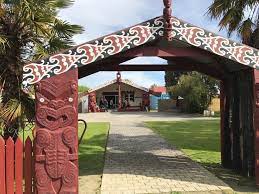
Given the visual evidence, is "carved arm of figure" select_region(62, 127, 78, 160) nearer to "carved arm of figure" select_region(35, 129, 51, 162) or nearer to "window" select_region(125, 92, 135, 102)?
"carved arm of figure" select_region(35, 129, 51, 162)

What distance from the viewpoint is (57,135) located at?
25.0 feet

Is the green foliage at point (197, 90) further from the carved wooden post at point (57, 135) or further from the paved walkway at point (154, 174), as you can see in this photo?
the carved wooden post at point (57, 135)

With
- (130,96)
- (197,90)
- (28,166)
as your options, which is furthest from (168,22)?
(130,96)

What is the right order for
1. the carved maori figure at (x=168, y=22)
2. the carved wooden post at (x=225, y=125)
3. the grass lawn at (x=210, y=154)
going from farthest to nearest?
1. the carved wooden post at (x=225, y=125)
2. the grass lawn at (x=210, y=154)
3. the carved maori figure at (x=168, y=22)

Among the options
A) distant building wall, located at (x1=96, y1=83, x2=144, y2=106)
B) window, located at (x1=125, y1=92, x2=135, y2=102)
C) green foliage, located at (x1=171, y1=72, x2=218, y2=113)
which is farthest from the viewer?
window, located at (x1=125, y1=92, x2=135, y2=102)

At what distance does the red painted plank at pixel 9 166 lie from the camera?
7453mm

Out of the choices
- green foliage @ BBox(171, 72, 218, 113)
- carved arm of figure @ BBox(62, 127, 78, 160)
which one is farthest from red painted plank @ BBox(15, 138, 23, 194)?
green foliage @ BBox(171, 72, 218, 113)

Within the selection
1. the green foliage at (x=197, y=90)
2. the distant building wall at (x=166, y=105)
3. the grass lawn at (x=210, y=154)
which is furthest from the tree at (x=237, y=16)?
the distant building wall at (x=166, y=105)

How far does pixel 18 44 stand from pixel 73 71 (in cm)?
284

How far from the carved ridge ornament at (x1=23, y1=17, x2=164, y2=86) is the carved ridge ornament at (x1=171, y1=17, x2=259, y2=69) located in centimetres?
33

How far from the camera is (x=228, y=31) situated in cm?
1645

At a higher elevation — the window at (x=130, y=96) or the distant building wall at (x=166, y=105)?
→ the window at (x=130, y=96)

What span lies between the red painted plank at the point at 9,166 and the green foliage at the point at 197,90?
34270 millimetres

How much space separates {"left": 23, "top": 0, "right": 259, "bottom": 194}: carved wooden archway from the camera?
7562 mm
